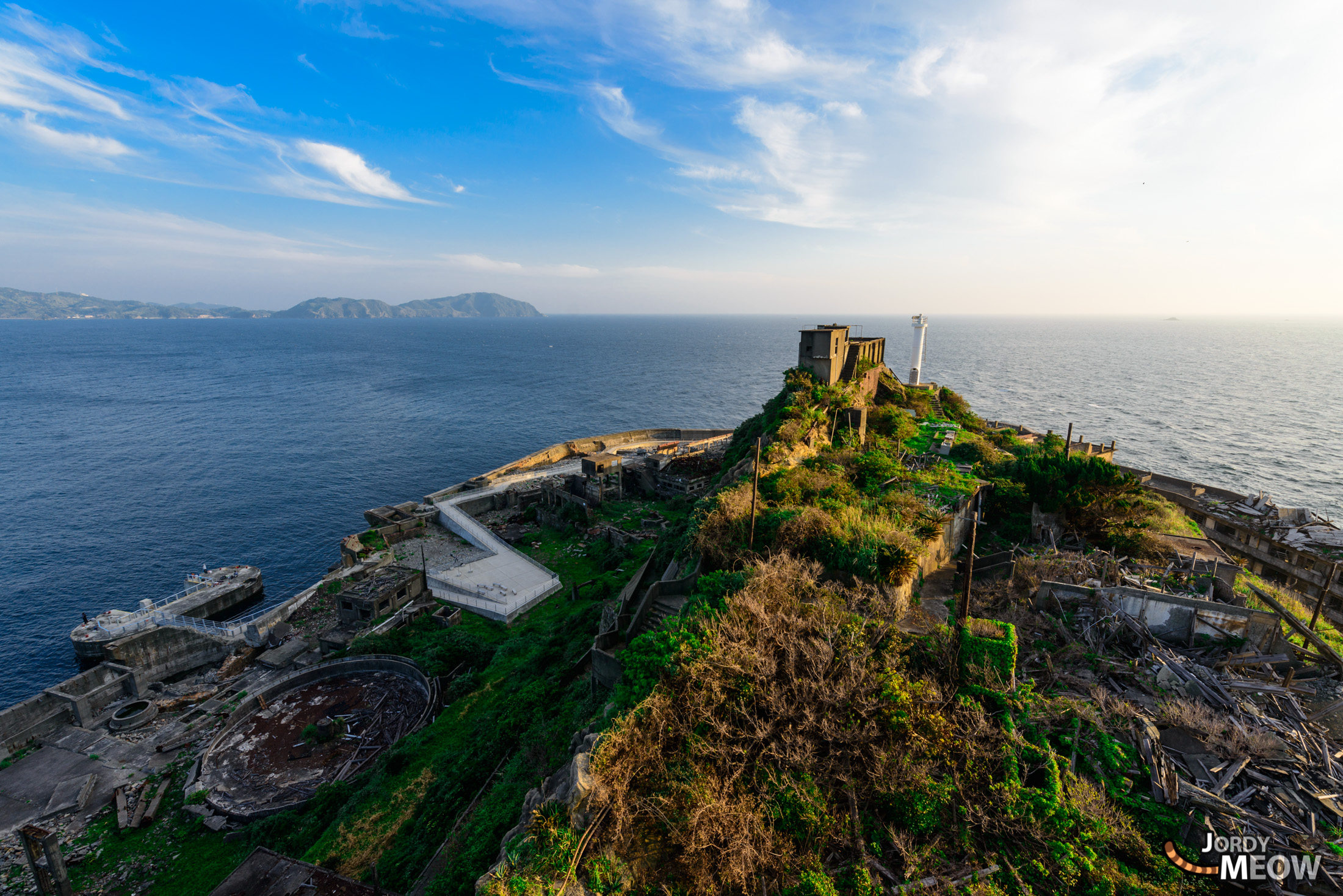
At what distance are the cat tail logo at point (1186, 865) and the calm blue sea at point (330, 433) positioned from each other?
50.4 meters

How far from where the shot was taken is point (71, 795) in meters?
23.2

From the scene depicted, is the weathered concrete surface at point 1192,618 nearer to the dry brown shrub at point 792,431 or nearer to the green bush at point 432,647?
the dry brown shrub at point 792,431

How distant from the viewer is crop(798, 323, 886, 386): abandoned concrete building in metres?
40.9

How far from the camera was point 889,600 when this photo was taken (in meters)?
16.3

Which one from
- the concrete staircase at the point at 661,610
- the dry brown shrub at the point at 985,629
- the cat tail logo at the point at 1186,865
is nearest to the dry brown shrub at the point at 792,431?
the concrete staircase at the point at 661,610

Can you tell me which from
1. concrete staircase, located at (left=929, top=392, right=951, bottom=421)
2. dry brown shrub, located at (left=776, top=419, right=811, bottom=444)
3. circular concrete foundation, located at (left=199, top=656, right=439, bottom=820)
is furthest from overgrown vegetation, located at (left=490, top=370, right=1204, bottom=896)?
concrete staircase, located at (left=929, top=392, right=951, bottom=421)

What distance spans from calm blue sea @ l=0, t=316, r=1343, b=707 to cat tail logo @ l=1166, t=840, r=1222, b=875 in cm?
5038

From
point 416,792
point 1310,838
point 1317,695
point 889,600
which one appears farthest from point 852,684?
point 416,792

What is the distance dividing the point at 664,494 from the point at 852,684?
132 feet

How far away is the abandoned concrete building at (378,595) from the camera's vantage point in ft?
113

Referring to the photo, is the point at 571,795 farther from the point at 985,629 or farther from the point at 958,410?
the point at 958,410

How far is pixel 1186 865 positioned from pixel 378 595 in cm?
3738

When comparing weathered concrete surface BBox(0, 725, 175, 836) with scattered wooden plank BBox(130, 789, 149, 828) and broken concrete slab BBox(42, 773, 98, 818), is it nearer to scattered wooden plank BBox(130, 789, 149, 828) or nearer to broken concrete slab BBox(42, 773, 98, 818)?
broken concrete slab BBox(42, 773, 98, 818)

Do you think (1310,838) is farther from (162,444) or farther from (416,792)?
(162,444)
